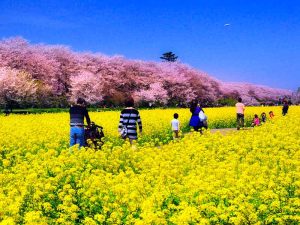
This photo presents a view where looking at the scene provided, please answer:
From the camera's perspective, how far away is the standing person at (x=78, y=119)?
13.8 metres

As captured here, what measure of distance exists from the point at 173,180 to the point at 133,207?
2.14m

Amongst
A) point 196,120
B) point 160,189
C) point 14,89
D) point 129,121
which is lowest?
point 160,189

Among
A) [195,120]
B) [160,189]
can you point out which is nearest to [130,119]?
[160,189]

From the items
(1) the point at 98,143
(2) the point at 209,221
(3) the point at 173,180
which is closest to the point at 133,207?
(2) the point at 209,221

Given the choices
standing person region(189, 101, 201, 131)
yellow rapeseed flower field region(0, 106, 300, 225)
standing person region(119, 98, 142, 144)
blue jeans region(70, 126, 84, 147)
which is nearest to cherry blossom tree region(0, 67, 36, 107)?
standing person region(189, 101, 201, 131)

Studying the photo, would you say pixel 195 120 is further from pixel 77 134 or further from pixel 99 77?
pixel 99 77

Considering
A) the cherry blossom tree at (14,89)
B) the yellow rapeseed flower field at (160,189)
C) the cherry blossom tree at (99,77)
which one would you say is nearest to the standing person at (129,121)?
the yellow rapeseed flower field at (160,189)

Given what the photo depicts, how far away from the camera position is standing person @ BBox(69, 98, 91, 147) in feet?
45.3

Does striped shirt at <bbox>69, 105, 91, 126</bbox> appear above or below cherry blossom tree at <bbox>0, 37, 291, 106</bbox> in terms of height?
below

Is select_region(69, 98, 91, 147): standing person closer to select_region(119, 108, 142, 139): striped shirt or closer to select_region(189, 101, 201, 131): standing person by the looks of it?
select_region(119, 108, 142, 139): striped shirt

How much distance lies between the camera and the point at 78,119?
45.7 feet

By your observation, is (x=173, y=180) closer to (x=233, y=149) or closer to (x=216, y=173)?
(x=216, y=173)

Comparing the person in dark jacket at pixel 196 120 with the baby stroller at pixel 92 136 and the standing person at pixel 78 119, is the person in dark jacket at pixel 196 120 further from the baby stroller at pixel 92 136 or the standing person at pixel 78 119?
the standing person at pixel 78 119

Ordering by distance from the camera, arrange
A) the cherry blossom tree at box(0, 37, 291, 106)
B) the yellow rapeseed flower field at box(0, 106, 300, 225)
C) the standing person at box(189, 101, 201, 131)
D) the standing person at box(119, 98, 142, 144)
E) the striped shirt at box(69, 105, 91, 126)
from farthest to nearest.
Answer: the cherry blossom tree at box(0, 37, 291, 106) < the standing person at box(189, 101, 201, 131) < the standing person at box(119, 98, 142, 144) < the striped shirt at box(69, 105, 91, 126) < the yellow rapeseed flower field at box(0, 106, 300, 225)
